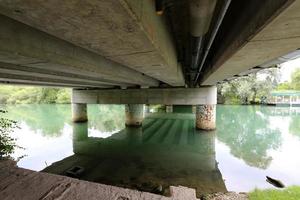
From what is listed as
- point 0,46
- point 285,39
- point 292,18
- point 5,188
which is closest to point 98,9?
point 0,46

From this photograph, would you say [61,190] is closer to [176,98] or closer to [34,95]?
[176,98]

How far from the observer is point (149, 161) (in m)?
6.48

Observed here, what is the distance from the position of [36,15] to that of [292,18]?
6.44 feet

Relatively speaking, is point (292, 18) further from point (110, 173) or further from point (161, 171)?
point (110, 173)

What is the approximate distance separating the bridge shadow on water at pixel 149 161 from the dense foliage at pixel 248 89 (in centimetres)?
1828

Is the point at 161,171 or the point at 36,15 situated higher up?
the point at 36,15

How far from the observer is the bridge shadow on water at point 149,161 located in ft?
16.0

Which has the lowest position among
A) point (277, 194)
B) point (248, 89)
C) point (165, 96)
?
point (277, 194)

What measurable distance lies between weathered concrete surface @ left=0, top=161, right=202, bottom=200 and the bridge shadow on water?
2868 mm

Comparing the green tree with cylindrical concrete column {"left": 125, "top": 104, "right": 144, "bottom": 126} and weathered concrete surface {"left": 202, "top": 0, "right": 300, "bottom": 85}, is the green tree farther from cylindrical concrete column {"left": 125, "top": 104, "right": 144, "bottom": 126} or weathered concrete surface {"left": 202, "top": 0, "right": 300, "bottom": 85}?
weathered concrete surface {"left": 202, "top": 0, "right": 300, "bottom": 85}

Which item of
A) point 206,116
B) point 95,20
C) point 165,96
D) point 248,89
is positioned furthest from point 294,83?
point 95,20

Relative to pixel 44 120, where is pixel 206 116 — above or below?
above

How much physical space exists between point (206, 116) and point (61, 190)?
1018 cm

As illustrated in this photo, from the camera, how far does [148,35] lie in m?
1.79
